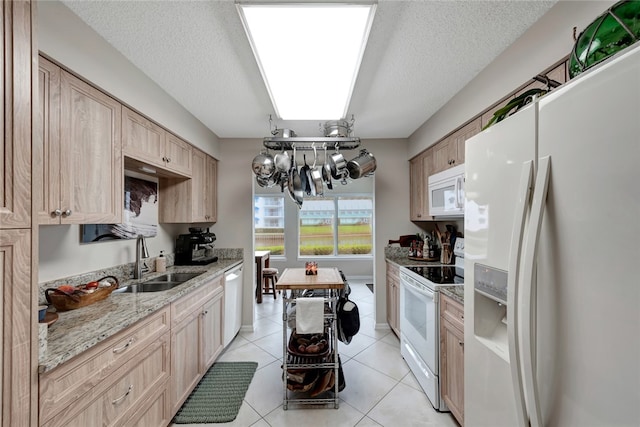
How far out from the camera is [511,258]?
728 millimetres

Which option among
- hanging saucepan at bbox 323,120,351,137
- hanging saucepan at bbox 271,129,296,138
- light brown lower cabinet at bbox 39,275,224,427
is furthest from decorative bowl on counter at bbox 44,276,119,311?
hanging saucepan at bbox 323,120,351,137

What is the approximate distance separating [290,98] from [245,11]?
849mm

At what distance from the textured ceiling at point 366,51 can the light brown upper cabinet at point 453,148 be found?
13.0 inches

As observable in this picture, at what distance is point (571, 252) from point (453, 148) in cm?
195

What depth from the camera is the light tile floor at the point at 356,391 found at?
1.80 m

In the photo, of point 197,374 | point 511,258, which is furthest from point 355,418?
point 511,258

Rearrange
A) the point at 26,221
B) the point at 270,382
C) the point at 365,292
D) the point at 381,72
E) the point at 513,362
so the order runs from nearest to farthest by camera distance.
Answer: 1. the point at 513,362
2. the point at 26,221
3. the point at 381,72
4. the point at 270,382
5. the point at 365,292

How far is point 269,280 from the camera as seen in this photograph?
4.92m

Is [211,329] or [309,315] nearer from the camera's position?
[309,315]

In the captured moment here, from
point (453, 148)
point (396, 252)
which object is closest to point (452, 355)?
point (396, 252)

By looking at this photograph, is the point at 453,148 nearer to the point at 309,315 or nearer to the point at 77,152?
the point at 309,315

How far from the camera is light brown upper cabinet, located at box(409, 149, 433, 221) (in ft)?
9.20

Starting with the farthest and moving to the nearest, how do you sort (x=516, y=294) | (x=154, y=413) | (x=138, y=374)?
(x=154, y=413)
(x=138, y=374)
(x=516, y=294)

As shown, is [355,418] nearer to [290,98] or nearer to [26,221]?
[26,221]
